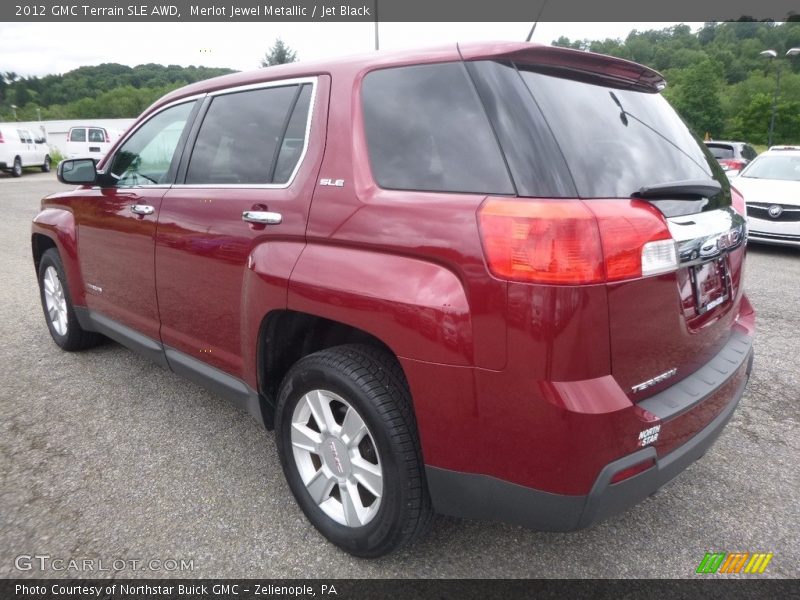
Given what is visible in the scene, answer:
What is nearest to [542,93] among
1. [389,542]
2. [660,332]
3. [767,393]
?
[660,332]

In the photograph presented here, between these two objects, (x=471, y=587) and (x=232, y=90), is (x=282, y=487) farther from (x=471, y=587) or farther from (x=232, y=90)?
(x=232, y=90)

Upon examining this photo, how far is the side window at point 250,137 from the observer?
241cm

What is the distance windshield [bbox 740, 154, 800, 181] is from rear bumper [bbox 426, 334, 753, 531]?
8632 mm

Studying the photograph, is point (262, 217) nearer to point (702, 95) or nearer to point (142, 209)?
point (142, 209)

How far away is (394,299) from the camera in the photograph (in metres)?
1.86

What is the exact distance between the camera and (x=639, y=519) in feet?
7.97

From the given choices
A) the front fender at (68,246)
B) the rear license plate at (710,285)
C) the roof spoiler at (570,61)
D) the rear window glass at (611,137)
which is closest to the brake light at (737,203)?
the rear window glass at (611,137)

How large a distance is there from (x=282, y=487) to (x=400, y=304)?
1303 millimetres

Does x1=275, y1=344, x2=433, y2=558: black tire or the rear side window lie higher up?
the rear side window

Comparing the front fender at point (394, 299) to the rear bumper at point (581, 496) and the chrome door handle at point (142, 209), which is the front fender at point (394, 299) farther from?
the chrome door handle at point (142, 209)

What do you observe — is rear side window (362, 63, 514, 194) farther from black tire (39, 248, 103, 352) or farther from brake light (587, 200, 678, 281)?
black tire (39, 248, 103, 352)

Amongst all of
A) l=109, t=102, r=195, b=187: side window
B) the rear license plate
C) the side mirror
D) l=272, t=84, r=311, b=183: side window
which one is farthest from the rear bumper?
the side mirror

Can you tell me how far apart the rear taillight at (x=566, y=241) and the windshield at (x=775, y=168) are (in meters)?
8.89

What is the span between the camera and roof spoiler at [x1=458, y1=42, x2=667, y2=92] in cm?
183
